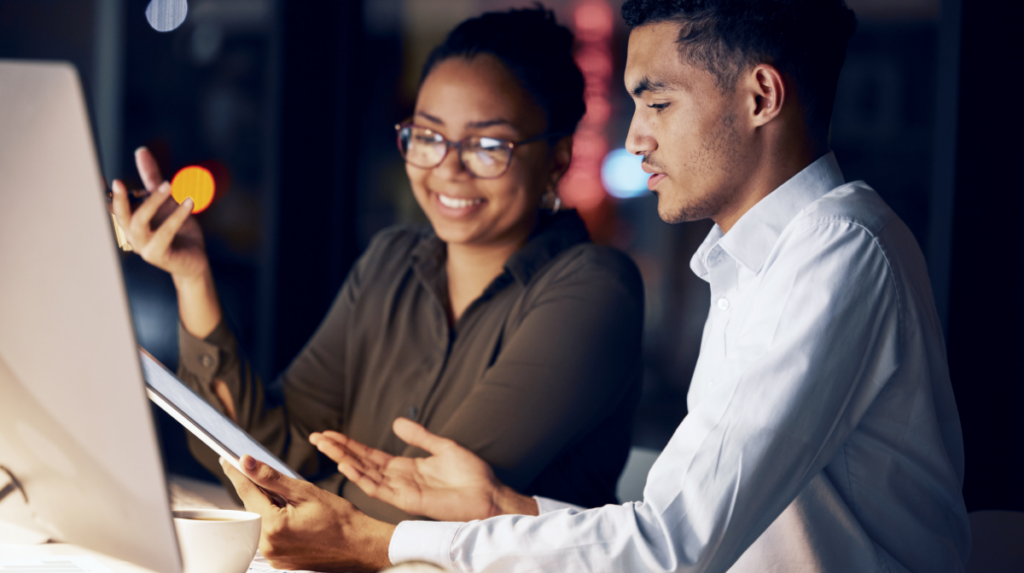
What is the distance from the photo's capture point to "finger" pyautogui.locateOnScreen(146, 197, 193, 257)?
1321 mm

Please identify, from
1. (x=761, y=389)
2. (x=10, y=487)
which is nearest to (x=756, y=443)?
(x=761, y=389)

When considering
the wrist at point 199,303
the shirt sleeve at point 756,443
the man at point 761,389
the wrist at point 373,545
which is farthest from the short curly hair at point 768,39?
the wrist at point 199,303

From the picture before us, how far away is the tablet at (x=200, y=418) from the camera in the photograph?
718 millimetres

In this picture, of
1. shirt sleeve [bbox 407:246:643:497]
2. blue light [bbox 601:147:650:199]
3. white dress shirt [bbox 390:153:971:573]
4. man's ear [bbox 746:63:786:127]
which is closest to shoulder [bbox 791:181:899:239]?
white dress shirt [bbox 390:153:971:573]

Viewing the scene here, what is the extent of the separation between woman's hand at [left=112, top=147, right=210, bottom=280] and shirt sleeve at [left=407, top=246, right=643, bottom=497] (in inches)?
21.6

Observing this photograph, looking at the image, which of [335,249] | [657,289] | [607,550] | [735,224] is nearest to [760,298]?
[735,224]

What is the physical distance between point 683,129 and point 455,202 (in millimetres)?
624

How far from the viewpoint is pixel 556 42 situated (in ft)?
5.01

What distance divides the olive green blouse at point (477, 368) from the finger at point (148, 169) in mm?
299

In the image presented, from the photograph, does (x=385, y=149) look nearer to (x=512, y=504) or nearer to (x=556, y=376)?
(x=556, y=376)

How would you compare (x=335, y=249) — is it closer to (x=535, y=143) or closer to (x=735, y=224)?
(x=535, y=143)

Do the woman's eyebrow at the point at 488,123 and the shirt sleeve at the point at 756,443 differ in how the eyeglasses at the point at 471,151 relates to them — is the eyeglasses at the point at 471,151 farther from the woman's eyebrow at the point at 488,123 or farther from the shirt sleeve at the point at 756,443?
the shirt sleeve at the point at 756,443

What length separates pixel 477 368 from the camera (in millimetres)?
1463

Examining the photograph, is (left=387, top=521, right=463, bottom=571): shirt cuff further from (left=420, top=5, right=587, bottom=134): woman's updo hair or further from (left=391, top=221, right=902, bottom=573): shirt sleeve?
(left=420, top=5, right=587, bottom=134): woman's updo hair
